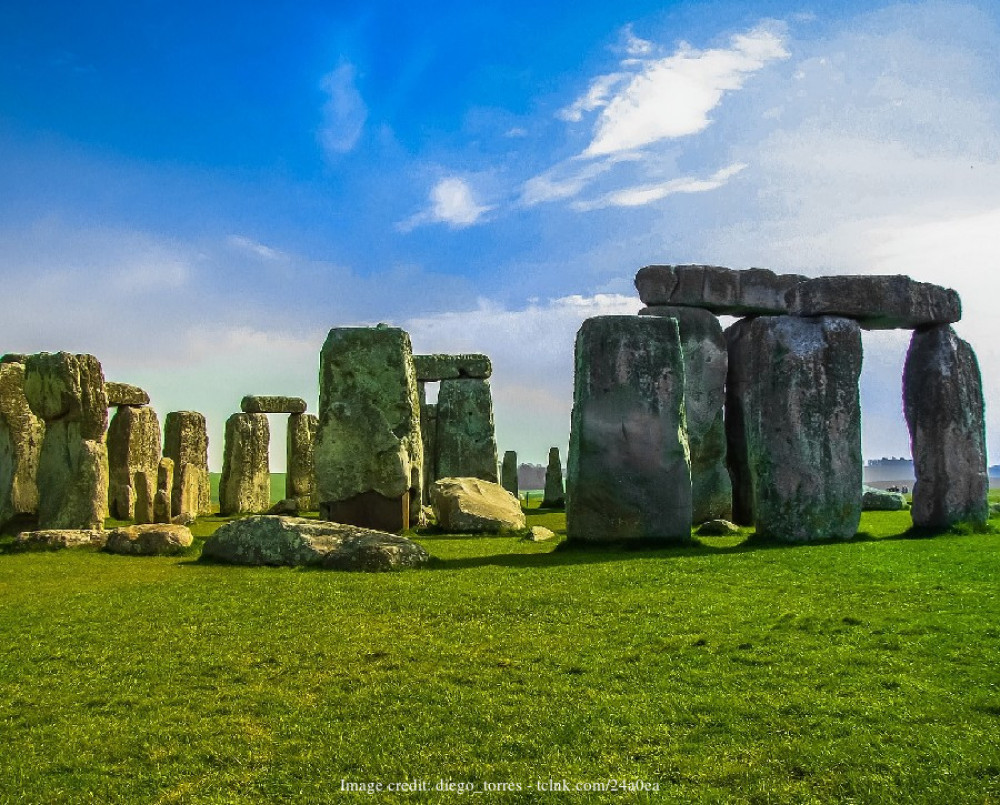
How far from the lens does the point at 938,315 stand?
37.6 ft

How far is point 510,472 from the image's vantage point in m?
24.7

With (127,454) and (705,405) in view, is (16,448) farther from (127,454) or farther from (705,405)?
(705,405)

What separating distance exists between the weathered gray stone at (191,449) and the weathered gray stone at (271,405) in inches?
48.7

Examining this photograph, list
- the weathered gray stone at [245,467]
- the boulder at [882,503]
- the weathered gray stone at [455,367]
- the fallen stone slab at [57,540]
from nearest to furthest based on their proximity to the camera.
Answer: the fallen stone slab at [57,540], the boulder at [882,503], the weathered gray stone at [245,467], the weathered gray stone at [455,367]

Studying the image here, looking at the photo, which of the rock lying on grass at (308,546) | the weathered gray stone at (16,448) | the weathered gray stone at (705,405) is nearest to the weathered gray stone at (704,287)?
the weathered gray stone at (705,405)

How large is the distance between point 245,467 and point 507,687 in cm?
1786

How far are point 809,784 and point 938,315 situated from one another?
380 inches

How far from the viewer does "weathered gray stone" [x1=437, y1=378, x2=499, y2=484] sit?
20.6 meters

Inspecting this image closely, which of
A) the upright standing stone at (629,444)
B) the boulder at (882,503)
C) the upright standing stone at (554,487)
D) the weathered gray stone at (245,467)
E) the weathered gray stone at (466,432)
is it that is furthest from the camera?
the upright standing stone at (554,487)

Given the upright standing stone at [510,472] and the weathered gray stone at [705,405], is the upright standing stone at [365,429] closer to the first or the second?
the weathered gray stone at [705,405]

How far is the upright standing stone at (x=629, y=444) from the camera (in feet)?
31.4

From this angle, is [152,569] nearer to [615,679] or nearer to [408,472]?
[408,472]

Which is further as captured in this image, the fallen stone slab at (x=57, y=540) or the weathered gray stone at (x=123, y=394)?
the weathered gray stone at (x=123, y=394)

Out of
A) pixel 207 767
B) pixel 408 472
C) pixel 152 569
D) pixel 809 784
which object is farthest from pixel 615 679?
pixel 408 472
